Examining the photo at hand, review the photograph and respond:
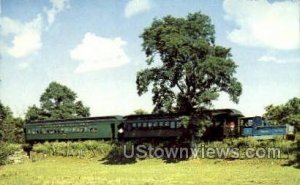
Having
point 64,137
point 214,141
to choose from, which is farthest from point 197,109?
point 64,137

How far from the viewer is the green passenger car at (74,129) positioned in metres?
60.1

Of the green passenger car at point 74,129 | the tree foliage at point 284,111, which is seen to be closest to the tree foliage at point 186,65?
the green passenger car at point 74,129

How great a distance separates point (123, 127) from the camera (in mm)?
59625

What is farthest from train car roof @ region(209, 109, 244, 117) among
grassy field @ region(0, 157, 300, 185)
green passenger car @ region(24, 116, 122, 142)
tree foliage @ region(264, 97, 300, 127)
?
tree foliage @ region(264, 97, 300, 127)

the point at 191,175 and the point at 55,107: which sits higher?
the point at 55,107

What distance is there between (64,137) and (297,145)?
34944 mm

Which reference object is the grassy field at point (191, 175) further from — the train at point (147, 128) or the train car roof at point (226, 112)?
the train car roof at point (226, 112)

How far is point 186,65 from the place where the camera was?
46.6 metres

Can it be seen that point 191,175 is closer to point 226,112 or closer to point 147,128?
Result: point 226,112

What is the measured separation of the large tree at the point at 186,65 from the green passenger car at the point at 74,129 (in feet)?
44.1

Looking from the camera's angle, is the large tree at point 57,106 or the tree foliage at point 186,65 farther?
the large tree at point 57,106

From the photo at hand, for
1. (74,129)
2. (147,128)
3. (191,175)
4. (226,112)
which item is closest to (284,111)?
(226,112)

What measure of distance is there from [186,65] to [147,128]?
12.5 meters

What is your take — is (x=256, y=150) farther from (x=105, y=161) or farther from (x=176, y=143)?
(x=105, y=161)
